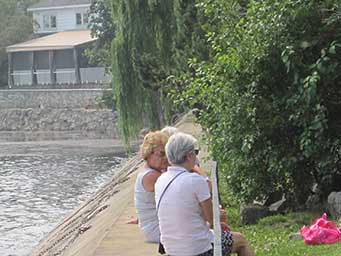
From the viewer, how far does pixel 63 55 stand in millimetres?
67375

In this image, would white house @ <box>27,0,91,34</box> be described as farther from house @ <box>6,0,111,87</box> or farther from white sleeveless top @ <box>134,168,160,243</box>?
white sleeveless top @ <box>134,168,160,243</box>

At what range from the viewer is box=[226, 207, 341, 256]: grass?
312 inches

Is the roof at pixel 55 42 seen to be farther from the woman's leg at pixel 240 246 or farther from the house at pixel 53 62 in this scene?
the woman's leg at pixel 240 246

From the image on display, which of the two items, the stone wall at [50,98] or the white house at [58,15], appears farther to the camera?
the white house at [58,15]

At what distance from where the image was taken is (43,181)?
107 ft

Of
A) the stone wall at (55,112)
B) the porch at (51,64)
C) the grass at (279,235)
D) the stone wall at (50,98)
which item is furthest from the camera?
the porch at (51,64)

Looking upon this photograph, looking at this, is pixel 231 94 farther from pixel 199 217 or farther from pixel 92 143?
pixel 92 143

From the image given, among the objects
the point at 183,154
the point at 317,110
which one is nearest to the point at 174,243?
the point at 183,154

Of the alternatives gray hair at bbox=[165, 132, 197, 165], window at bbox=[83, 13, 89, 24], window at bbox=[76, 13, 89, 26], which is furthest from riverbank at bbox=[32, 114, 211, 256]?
window at bbox=[76, 13, 89, 26]

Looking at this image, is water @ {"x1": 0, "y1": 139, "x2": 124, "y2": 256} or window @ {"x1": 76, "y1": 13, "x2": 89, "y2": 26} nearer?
water @ {"x1": 0, "y1": 139, "x2": 124, "y2": 256}

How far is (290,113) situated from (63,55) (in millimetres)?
57903

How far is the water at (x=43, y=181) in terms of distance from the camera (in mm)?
21938

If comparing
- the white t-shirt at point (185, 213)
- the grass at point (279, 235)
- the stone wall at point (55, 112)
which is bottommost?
the stone wall at point (55, 112)

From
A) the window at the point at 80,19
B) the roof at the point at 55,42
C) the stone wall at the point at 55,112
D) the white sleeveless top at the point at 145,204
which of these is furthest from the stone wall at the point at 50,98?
the white sleeveless top at the point at 145,204
